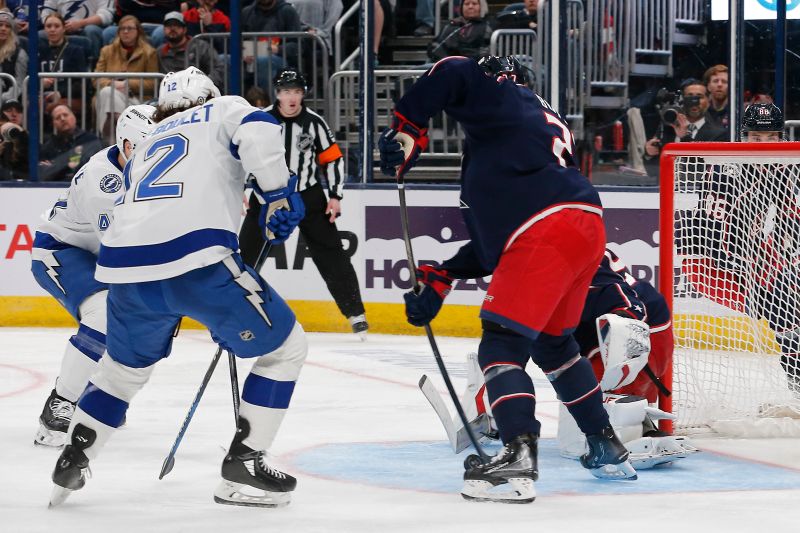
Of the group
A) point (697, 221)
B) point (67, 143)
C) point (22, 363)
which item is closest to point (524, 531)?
point (697, 221)

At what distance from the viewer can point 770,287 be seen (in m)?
5.06

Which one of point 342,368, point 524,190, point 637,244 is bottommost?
point 342,368

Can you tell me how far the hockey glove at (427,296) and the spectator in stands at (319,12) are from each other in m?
6.27

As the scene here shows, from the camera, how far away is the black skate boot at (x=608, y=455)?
3869 mm

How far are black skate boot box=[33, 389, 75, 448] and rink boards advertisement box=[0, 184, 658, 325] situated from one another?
135 inches

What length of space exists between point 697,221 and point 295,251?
336 centimetres

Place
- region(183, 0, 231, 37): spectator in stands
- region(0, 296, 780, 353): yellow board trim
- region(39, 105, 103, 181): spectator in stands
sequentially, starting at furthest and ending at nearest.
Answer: region(183, 0, 231, 37): spectator in stands
region(39, 105, 103, 181): spectator in stands
region(0, 296, 780, 353): yellow board trim

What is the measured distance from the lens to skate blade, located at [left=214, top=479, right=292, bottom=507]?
357 centimetres

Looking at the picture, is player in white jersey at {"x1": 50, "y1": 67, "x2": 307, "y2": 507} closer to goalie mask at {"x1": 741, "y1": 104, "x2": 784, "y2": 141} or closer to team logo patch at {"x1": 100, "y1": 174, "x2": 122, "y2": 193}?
team logo patch at {"x1": 100, "y1": 174, "x2": 122, "y2": 193}

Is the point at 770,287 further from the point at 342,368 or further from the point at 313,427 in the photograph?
the point at 342,368

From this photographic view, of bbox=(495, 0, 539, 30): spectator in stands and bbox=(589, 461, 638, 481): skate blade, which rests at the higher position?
bbox=(495, 0, 539, 30): spectator in stands

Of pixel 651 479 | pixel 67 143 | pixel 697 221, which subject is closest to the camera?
pixel 651 479

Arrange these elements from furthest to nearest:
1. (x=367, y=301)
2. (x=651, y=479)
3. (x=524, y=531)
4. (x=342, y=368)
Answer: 1. (x=367, y=301)
2. (x=342, y=368)
3. (x=651, y=479)
4. (x=524, y=531)

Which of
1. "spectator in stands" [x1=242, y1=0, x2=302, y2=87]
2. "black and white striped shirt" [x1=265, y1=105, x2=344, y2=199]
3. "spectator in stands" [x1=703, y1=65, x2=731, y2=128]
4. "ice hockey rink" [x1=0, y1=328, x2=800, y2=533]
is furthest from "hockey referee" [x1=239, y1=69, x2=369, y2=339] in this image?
"spectator in stands" [x1=703, y1=65, x2=731, y2=128]
